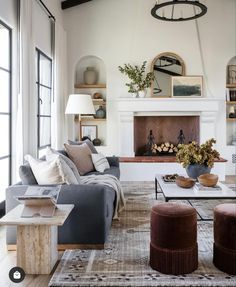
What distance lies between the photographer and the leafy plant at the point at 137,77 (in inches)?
272

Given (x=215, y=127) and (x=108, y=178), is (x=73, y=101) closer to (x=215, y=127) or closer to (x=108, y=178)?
(x=108, y=178)

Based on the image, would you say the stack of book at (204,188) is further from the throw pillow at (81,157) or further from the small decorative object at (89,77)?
the small decorative object at (89,77)

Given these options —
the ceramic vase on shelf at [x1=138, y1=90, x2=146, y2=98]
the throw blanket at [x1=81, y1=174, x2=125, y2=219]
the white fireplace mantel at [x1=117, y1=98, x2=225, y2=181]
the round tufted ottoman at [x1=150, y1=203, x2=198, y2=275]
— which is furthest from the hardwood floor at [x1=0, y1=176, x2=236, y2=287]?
the ceramic vase on shelf at [x1=138, y1=90, x2=146, y2=98]

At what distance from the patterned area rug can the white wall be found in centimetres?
410

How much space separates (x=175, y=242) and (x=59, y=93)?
4511mm

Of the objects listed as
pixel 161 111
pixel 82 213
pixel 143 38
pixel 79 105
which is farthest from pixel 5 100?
pixel 143 38

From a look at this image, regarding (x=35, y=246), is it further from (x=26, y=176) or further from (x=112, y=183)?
(x=112, y=183)

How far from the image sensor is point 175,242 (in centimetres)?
252

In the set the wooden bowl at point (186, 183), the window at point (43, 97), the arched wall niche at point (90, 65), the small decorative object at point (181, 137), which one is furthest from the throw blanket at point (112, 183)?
the arched wall niche at point (90, 65)

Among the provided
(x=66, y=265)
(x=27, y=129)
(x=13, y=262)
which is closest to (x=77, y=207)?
(x=66, y=265)

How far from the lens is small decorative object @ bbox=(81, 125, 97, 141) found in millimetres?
7426

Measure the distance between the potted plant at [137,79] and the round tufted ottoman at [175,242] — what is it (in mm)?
4612

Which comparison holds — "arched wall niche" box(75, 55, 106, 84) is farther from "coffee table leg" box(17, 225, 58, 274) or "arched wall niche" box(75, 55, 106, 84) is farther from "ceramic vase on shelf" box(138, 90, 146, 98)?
"coffee table leg" box(17, 225, 58, 274)

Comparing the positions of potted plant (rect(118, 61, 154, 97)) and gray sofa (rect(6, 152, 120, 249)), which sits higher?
potted plant (rect(118, 61, 154, 97))
